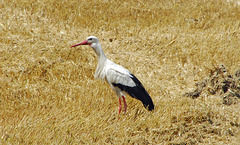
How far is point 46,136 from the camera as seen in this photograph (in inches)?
153

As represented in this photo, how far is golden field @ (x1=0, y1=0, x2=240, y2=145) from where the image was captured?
4.31 meters

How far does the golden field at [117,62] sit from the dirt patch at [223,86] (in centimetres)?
15

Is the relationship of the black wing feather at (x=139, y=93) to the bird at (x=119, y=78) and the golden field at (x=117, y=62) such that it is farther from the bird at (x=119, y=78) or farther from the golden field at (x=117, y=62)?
the golden field at (x=117, y=62)

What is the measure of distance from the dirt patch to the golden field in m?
0.15

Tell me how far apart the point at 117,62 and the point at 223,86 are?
2.56 metres

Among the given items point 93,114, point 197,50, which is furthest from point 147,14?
point 93,114

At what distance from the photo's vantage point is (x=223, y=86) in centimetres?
564

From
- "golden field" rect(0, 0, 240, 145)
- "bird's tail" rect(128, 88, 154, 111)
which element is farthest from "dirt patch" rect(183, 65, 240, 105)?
"bird's tail" rect(128, 88, 154, 111)

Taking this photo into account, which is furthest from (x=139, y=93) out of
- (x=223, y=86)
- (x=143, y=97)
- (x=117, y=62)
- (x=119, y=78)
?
(x=117, y=62)

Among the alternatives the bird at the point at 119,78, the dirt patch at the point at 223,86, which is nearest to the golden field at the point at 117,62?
the dirt patch at the point at 223,86

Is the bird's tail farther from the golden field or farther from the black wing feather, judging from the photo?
the golden field

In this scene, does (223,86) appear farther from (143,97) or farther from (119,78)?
(119,78)

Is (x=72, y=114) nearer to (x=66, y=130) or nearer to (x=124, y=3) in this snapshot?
(x=66, y=130)

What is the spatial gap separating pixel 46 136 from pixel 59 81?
207 cm
